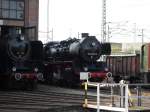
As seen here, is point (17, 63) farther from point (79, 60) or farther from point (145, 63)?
point (145, 63)

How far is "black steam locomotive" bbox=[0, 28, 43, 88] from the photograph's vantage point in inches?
1057

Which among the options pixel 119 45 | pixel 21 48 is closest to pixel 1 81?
pixel 21 48

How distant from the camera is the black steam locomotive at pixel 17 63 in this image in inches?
1057

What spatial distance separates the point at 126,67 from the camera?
3772 cm

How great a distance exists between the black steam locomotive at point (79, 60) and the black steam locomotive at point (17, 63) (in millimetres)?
2928

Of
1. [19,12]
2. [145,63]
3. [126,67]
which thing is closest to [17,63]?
[145,63]

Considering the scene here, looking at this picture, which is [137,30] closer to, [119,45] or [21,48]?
[119,45]

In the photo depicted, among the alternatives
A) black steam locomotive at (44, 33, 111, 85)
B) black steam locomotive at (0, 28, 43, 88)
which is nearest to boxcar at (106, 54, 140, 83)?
black steam locomotive at (44, 33, 111, 85)

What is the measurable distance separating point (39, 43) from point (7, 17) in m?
10.8

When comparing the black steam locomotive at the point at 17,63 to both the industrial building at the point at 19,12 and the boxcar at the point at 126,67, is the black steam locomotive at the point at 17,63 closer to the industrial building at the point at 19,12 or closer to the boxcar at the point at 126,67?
the industrial building at the point at 19,12

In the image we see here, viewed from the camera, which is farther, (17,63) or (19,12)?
(19,12)

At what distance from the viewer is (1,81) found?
1087 inches

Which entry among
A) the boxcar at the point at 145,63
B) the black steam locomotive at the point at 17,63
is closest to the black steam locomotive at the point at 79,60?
the black steam locomotive at the point at 17,63

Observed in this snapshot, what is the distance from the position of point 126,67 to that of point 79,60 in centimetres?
852
